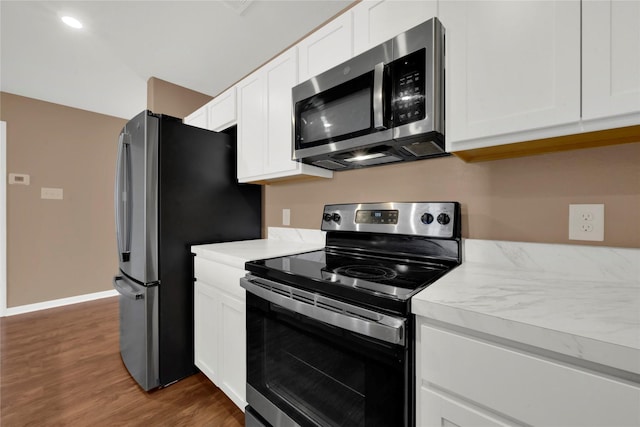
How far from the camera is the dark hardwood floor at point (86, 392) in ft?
4.87

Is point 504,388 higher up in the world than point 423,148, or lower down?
lower down

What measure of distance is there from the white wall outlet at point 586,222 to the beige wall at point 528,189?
0.02m

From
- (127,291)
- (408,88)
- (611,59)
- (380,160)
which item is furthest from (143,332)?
(611,59)

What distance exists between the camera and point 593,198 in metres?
0.97

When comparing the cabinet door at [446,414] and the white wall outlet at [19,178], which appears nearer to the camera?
the cabinet door at [446,414]

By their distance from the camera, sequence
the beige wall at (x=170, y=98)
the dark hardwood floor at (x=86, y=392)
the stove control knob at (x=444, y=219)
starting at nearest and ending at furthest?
the stove control knob at (x=444, y=219), the dark hardwood floor at (x=86, y=392), the beige wall at (x=170, y=98)

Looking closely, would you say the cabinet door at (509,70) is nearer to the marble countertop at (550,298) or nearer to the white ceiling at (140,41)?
the marble countertop at (550,298)

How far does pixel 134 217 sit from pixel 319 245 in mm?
1239

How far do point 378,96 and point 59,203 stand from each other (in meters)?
4.28

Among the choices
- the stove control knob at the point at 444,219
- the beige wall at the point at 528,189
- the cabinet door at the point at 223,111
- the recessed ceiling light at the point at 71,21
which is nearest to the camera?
the beige wall at the point at 528,189

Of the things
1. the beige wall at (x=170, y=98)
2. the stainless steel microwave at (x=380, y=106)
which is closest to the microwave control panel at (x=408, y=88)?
the stainless steel microwave at (x=380, y=106)

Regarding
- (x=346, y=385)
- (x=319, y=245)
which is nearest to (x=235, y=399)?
(x=346, y=385)

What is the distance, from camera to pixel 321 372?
95 centimetres

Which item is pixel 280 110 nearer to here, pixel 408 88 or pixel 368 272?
pixel 408 88
